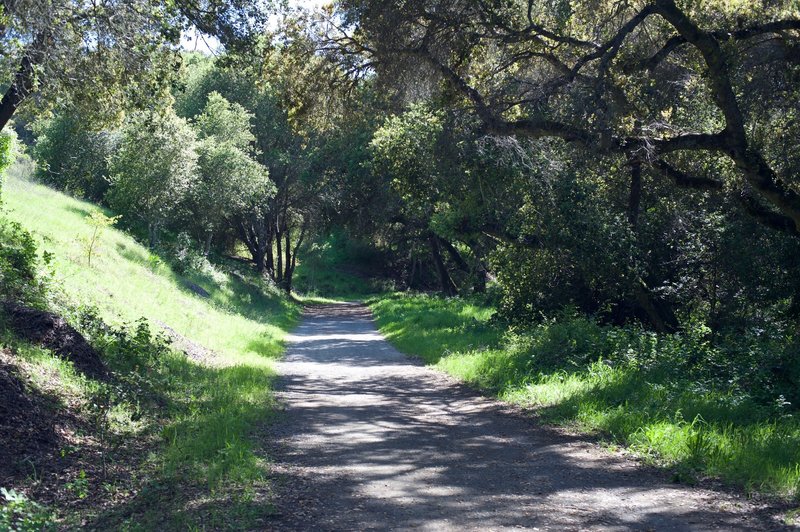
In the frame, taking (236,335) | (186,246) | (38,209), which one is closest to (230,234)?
(186,246)

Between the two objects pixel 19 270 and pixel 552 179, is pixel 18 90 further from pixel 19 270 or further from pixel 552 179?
pixel 552 179

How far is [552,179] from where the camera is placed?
15.7 m

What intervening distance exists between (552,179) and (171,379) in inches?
357

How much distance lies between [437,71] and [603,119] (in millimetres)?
3180

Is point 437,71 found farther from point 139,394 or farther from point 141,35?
point 139,394

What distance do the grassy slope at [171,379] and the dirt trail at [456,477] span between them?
1.58ft

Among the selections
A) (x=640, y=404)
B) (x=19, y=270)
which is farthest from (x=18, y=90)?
(x=640, y=404)

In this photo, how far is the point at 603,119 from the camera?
1141cm

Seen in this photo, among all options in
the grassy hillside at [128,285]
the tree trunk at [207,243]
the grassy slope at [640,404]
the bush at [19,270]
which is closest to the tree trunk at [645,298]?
the grassy slope at [640,404]

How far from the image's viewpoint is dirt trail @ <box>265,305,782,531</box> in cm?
533

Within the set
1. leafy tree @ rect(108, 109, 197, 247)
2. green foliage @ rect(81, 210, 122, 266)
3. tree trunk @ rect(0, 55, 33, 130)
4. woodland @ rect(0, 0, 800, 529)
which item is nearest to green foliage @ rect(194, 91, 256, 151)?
leafy tree @ rect(108, 109, 197, 247)

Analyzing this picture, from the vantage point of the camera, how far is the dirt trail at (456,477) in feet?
17.5

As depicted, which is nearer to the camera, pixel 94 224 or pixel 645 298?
pixel 645 298

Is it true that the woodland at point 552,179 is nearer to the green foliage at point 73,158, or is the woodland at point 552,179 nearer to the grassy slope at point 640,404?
the grassy slope at point 640,404
